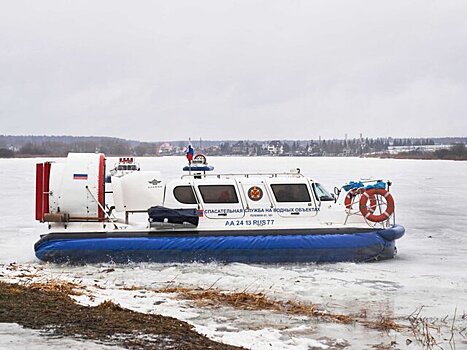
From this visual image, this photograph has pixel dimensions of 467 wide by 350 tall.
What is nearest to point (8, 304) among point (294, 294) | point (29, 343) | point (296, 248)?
point (29, 343)

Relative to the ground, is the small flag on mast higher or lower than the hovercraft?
higher

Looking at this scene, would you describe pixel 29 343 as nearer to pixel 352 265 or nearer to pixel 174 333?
pixel 174 333

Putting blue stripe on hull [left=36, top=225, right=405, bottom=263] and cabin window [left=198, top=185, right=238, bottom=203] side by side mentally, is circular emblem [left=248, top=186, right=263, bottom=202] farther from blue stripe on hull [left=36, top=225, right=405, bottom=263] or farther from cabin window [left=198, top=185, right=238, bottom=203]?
blue stripe on hull [left=36, top=225, right=405, bottom=263]

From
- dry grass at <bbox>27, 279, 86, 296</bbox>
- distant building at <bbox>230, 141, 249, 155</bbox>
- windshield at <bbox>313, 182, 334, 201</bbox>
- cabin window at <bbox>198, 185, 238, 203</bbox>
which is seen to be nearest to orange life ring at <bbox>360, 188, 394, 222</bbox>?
windshield at <bbox>313, 182, 334, 201</bbox>

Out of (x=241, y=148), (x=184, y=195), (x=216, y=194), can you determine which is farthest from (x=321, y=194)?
(x=241, y=148)

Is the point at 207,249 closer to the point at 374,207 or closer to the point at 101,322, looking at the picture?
the point at 374,207

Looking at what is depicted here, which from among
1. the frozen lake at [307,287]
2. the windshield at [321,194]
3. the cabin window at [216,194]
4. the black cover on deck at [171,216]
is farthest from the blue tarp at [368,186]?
the black cover on deck at [171,216]

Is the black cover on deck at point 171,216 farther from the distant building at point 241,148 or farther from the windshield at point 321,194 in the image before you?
the distant building at point 241,148

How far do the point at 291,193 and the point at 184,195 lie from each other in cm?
185

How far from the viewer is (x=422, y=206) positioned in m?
19.8

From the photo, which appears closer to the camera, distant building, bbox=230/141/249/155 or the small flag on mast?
the small flag on mast

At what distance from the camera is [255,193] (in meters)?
11.2

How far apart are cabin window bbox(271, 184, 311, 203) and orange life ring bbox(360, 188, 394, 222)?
0.95 meters

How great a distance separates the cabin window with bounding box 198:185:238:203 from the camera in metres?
11.2
